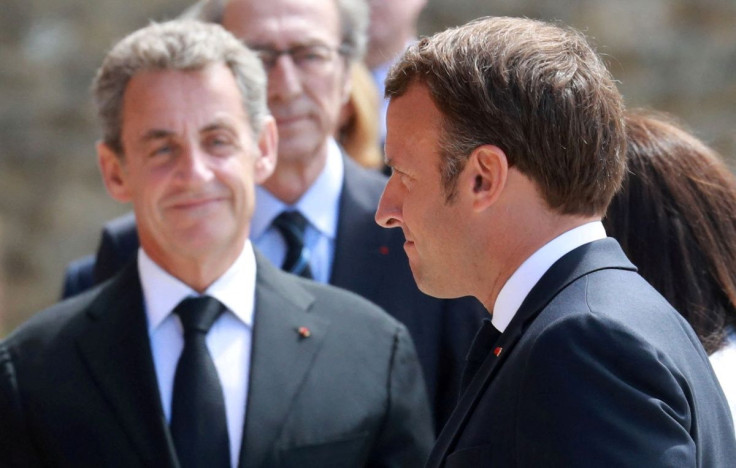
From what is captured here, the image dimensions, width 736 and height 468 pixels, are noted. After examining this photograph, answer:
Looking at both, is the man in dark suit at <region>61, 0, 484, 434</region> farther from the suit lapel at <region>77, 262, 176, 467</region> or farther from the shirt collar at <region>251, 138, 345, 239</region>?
the suit lapel at <region>77, 262, 176, 467</region>

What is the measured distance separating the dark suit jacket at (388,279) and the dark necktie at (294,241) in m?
0.09

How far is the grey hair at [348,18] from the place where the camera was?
3561 millimetres

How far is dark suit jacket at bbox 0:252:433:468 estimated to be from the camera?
2.41m

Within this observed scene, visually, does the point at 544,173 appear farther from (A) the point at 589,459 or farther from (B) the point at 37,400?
(B) the point at 37,400

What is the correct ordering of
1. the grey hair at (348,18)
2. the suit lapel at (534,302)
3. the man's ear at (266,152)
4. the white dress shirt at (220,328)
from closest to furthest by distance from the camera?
the suit lapel at (534,302), the white dress shirt at (220,328), the man's ear at (266,152), the grey hair at (348,18)

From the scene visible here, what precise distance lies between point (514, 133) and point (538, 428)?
0.47 m

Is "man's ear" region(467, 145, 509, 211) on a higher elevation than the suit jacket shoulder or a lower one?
higher

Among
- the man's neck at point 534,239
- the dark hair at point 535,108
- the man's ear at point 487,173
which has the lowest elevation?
the man's neck at point 534,239

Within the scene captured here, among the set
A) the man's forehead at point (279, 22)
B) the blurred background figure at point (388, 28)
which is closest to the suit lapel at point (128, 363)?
the man's forehead at point (279, 22)

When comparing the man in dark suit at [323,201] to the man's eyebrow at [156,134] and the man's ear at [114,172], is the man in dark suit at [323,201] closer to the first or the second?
the man's ear at [114,172]

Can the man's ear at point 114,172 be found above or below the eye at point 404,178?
below

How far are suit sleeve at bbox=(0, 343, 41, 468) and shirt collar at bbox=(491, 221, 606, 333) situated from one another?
3.79ft

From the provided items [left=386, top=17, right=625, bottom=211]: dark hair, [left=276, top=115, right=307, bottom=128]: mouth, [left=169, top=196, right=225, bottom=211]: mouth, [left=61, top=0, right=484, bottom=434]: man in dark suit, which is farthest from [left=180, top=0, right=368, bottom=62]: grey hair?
[left=386, top=17, right=625, bottom=211]: dark hair

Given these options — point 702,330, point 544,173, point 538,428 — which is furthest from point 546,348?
point 702,330
